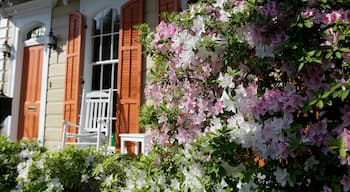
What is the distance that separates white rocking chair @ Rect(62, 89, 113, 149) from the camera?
4.89 m

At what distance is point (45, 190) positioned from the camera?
2715 mm

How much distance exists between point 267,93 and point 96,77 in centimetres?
427

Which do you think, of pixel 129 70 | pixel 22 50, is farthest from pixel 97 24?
pixel 22 50

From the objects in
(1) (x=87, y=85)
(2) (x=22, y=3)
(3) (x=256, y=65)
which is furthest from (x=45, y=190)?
(2) (x=22, y=3)

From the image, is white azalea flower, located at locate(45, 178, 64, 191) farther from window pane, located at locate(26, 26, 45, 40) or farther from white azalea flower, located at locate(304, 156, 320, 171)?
window pane, located at locate(26, 26, 45, 40)

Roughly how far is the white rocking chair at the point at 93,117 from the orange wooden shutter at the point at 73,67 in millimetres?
300

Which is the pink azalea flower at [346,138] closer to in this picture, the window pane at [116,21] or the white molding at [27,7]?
the window pane at [116,21]

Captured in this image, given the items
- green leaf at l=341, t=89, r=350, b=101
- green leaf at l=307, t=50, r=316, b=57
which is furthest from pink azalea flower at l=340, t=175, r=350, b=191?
green leaf at l=307, t=50, r=316, b=57

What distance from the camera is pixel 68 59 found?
5766 millimetres

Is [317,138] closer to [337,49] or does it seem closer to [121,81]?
[337,49]

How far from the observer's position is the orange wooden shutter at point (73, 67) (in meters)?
5.55

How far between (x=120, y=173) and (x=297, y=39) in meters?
1.75

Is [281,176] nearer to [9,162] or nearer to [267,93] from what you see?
[267,93]

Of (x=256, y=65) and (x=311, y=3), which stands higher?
(x=311, y=3)
